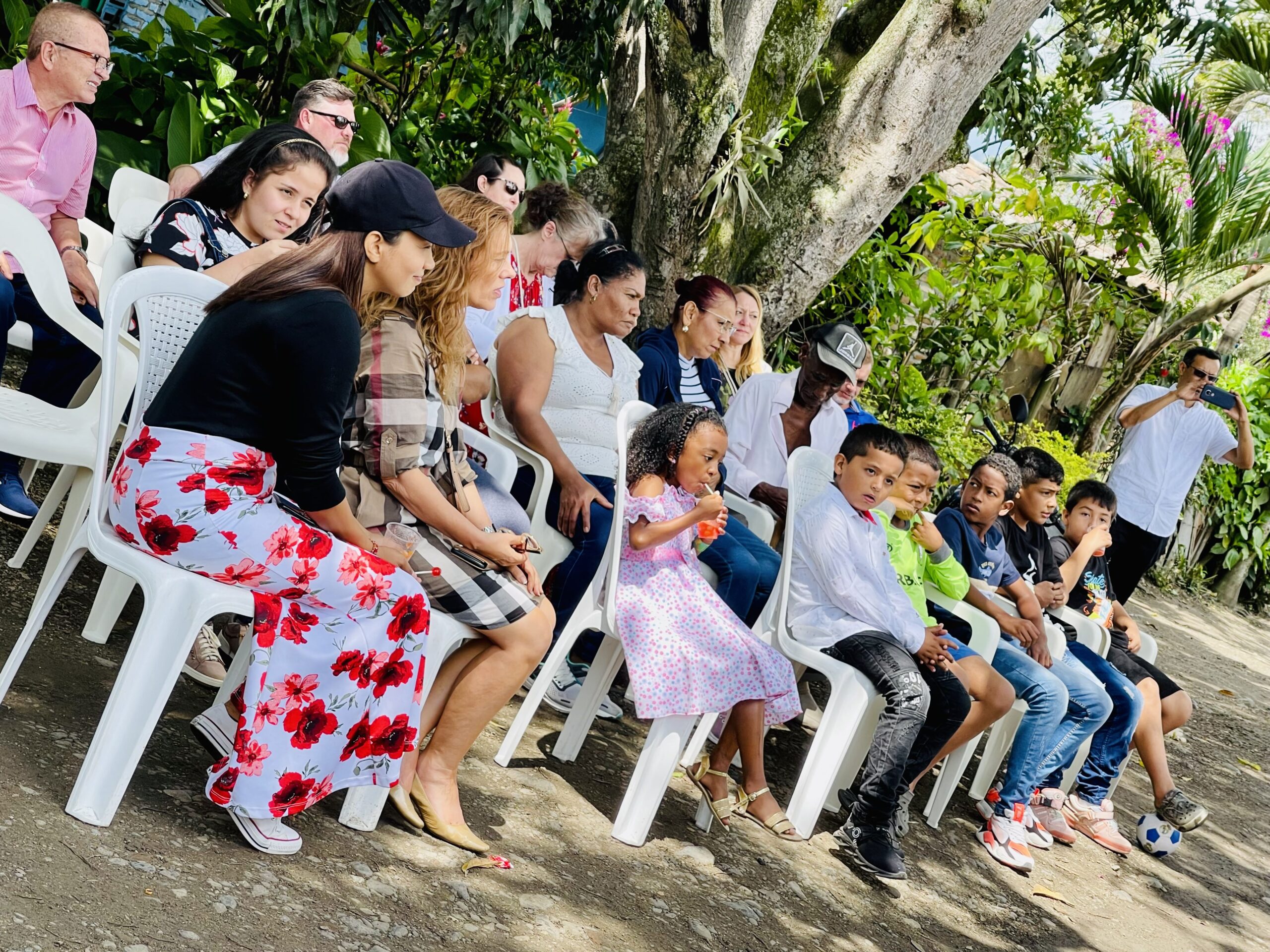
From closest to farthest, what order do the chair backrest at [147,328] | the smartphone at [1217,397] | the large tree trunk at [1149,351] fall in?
the chair backrest at [147,328] < the smartphone at [1217,397] < the large tree trunk at [1149,351]

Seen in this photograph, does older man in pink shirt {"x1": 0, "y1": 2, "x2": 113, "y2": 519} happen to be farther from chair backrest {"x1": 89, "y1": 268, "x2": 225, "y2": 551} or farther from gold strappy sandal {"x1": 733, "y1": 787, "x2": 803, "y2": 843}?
gold strappy sandal {"x1": 733, "y1": 787, "x2": 803, "y2": 843}

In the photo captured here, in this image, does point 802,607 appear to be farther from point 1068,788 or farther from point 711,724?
point 1068,788

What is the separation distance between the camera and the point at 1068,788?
5.29 m

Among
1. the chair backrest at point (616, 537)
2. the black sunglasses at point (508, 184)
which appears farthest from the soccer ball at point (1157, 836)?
the black sunglasses at point (508, 184)

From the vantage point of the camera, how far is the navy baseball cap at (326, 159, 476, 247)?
8.66 feet

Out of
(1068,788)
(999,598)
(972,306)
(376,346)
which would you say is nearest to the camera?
(376,346)

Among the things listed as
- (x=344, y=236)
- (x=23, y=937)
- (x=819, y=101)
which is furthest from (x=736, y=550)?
(x=819, y=101)

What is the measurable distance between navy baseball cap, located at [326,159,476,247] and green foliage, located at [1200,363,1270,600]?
11.7 meters

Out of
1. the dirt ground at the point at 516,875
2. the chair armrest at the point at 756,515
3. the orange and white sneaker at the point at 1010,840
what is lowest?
the dirt ground at the point at 516,875

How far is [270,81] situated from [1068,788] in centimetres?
538

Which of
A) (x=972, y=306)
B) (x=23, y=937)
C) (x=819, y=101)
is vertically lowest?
(x=23, y=937)

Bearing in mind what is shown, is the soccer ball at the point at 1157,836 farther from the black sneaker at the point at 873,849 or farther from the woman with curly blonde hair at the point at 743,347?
the woman with curly blonde hair at the point at 743,347

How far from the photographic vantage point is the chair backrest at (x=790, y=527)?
411 cm

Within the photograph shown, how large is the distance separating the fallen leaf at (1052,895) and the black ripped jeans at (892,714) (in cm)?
67
